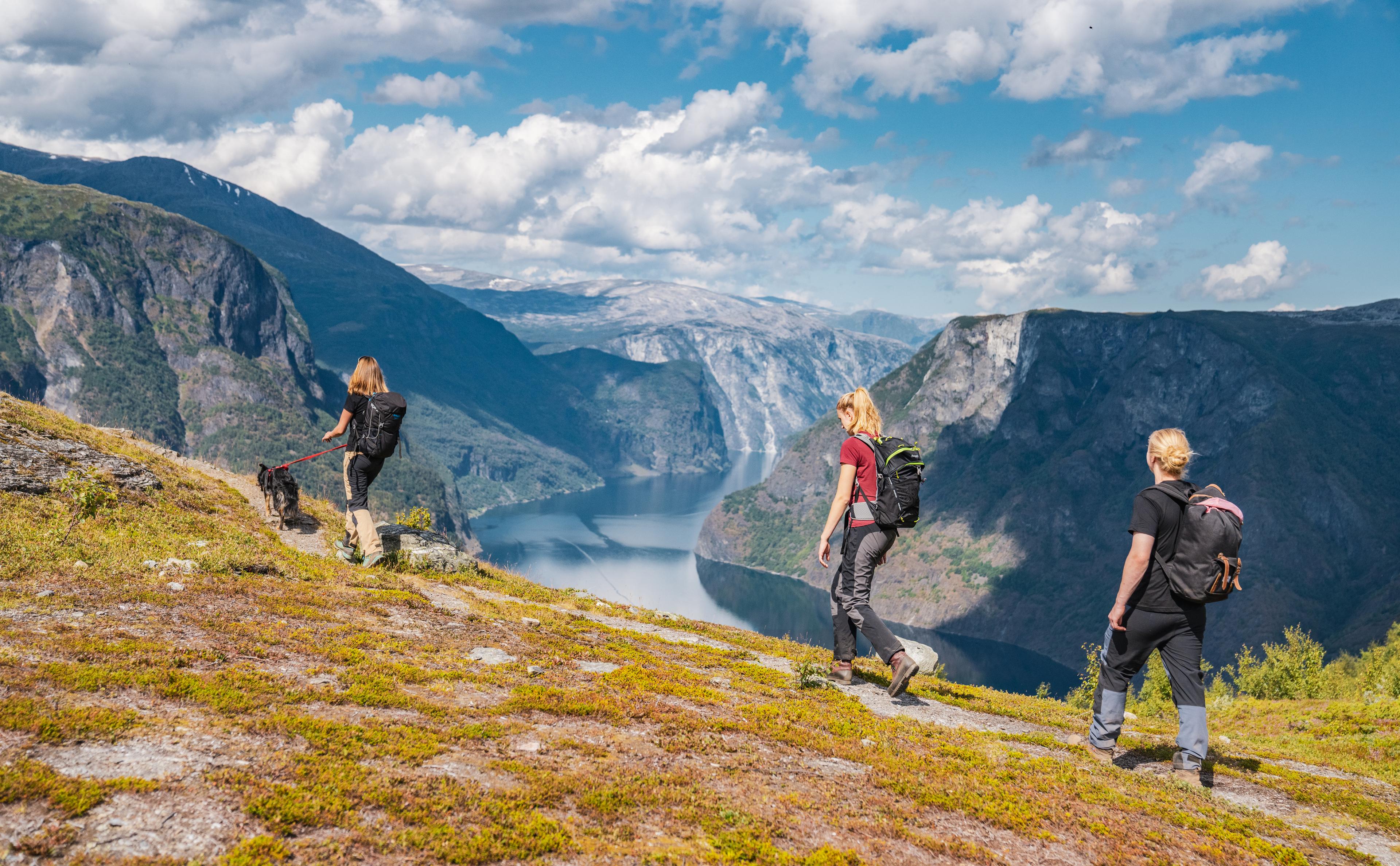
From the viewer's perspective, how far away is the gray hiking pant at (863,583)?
12.7 m

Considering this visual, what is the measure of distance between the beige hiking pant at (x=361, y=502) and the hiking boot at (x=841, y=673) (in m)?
9.76

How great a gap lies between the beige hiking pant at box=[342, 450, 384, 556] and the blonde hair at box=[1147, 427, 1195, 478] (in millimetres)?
13788

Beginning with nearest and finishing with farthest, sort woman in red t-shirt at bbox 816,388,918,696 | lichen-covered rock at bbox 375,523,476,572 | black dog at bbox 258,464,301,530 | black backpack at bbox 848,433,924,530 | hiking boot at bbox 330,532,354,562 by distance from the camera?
black backpack at bbox 848,433,924,530
woman in red t-shirt at bbox 816,388,918,696
hiking boot at bbox 330,532,354,562
lichen-covered rock at bbox 375,523,476,572
black dog at bbox 258,464,301,530

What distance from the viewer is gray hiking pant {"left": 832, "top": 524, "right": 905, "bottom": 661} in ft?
41.7

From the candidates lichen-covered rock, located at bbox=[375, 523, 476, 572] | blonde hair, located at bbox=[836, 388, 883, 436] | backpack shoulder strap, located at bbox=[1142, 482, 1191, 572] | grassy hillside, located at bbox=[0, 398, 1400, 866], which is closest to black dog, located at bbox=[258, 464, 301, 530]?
lichen-covered rock, located at bbox=[375, 523, 476, 572]

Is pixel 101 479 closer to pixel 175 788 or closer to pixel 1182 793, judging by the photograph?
pixel 175 788

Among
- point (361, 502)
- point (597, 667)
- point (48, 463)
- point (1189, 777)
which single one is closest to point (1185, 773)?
point (1189, 777)

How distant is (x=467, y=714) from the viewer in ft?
33.3

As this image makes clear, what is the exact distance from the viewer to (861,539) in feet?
41.8

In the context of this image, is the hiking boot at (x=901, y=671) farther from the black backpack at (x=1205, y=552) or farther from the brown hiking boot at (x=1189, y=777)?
the black backpack at (x=1205, y=552)

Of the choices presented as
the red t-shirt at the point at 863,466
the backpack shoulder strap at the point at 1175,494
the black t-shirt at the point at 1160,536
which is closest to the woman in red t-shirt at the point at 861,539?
the red t-shirt at the point at 863,466

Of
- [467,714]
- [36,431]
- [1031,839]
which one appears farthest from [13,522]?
[1031,839]

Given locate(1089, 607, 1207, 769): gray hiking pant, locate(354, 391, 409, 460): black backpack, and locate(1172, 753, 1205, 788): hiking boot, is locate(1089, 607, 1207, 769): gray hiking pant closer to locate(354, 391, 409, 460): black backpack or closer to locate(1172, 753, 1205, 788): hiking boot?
locate(1172, 753, 1205, 788): hiking boot

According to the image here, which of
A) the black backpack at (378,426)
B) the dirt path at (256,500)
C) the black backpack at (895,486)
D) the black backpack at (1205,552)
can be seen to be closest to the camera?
the black backpack at (1205,552)
